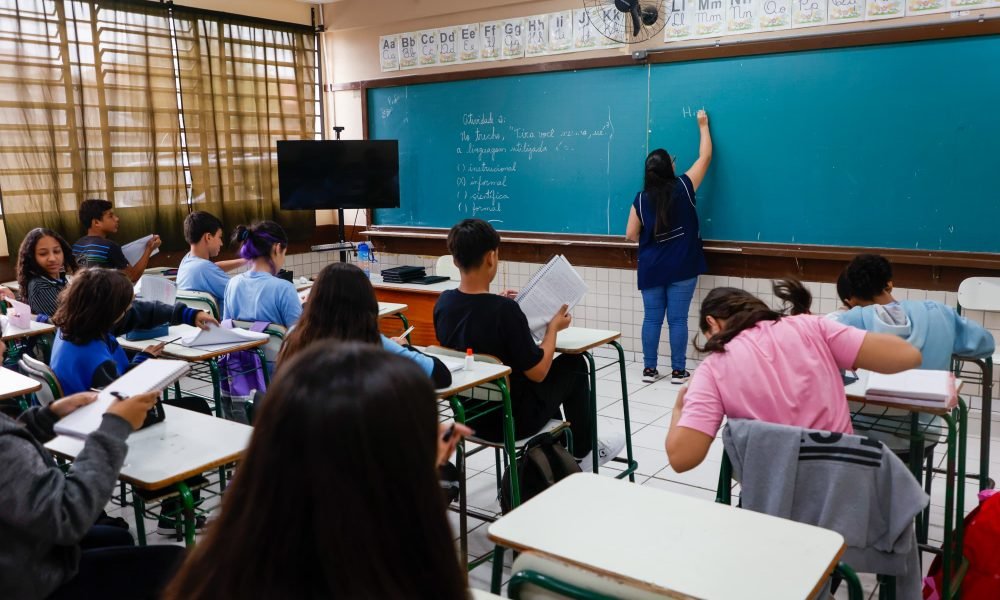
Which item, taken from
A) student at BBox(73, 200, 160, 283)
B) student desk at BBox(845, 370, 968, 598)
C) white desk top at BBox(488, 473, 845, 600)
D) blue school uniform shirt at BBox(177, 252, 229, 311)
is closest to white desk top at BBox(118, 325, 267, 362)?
blue school uniform shirt at BBox(177, 252, 229, 311)

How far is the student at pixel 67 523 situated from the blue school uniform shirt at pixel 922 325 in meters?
2.36

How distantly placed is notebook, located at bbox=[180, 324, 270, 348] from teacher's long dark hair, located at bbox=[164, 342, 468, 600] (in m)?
2.79

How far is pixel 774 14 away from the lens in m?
4.79

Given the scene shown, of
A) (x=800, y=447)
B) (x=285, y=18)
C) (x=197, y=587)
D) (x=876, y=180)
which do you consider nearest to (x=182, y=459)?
(x=197, y=587)

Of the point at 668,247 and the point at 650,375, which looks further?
the point at 650,375

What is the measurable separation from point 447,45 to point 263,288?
332 centimetres

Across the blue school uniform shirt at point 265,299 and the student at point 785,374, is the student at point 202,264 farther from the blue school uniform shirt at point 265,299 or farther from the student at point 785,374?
the student at point 785,374

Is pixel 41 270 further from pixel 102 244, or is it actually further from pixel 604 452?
pixel 604 452

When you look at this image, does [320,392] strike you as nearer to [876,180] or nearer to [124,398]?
[124,398]

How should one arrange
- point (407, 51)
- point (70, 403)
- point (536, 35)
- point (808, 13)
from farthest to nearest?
point (407, 51)
point (536, 35)
point (808, 13)
point (70, 403)

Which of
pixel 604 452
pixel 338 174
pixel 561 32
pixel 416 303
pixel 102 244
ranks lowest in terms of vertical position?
pixel 604 452

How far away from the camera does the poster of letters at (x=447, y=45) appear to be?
20.4ft

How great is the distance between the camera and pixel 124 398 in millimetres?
1878

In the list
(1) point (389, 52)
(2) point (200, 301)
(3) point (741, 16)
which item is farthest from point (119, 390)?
(1) point (389, 52)
